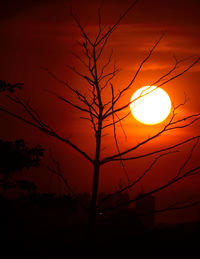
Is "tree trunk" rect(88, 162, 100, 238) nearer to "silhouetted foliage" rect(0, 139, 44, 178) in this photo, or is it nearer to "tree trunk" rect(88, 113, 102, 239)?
"tree trunk" rect(88, 113, 102, 239)

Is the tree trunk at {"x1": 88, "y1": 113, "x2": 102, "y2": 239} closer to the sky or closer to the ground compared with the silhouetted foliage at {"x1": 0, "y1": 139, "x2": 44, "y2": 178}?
closer to the ground

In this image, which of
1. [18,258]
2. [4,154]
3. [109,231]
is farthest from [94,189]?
[109,231]

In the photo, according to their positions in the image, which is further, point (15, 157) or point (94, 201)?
point (15, 157)

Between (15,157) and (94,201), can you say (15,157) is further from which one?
(94,201)

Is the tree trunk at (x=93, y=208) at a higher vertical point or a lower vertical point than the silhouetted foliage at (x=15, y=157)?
lower

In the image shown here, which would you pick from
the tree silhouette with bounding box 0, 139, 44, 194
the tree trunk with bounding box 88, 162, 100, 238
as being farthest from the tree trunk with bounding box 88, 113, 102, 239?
the tree silhouette with bounding box 0, 139, 44, 194

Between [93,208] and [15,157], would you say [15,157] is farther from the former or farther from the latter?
[93,208]

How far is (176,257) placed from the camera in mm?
4574

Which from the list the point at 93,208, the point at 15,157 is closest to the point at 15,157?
the point at 15,157

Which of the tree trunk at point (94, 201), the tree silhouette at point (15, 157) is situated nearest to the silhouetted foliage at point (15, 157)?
the tree silhouette at point (15, 157)

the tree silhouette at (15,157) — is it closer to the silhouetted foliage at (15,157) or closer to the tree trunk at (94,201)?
the silhouetted foliage at (15,157)

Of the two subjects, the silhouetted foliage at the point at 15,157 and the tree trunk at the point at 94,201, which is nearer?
the tree trunk at the point at 94,201

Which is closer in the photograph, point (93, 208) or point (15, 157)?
point (93, 208)

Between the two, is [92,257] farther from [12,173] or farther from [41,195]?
[12,173]
